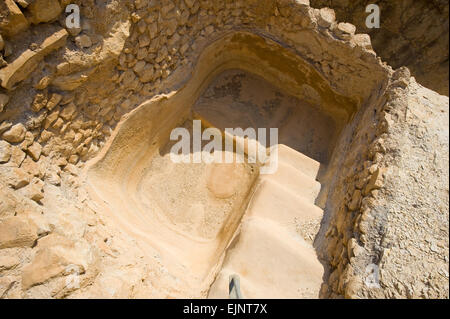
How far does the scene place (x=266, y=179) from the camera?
2594 millimetres

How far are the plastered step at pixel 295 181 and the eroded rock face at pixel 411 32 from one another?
1719mm

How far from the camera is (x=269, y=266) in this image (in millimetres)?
1965

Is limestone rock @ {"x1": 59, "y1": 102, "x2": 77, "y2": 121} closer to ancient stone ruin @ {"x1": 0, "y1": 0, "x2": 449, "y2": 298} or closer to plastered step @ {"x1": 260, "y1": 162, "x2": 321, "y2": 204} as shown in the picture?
ancient stone ruin @ {"x1": 0, "y1": 0, "x2": 449, "y2": 298}

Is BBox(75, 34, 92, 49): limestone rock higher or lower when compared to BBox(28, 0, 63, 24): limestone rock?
lower

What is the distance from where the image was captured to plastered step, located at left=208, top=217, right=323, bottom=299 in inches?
73.0

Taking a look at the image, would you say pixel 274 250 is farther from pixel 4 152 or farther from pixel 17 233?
pixel 4 152

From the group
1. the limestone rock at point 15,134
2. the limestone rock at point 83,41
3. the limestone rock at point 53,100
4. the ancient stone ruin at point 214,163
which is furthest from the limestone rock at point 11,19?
the limestone rock at point 15,134

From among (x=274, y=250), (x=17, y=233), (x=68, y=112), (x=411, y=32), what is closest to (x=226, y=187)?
(x=274, y=250)

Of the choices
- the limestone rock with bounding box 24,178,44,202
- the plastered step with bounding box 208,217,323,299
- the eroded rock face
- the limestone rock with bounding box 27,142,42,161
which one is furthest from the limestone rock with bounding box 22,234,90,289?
the eroded rock face

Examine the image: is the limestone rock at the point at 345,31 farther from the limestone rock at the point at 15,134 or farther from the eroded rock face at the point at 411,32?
the limestone rock at the point at 15,134

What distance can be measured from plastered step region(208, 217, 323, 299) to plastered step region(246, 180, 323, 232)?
0.17 metres

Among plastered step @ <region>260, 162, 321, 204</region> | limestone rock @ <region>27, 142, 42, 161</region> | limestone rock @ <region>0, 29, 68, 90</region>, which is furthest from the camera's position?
plastered step @ <region>260, 162, 321, 204</region>
